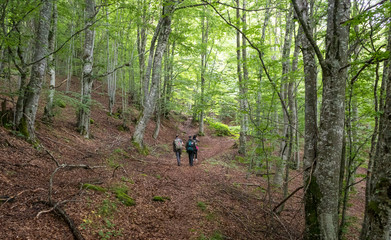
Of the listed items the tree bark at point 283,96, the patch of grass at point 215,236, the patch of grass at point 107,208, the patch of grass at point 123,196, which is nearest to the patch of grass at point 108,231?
the patch of grass at point 107,208

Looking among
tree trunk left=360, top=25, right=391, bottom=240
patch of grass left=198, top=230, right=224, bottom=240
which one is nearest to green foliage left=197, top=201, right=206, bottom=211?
patch of grass left=198, top=230, right=224, bottom=240

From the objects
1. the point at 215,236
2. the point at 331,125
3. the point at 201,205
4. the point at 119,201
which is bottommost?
the point at 215,236

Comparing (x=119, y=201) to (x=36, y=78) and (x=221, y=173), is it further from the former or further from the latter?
(x=221, y=173)

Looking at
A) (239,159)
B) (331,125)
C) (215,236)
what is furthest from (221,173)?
(331,125)

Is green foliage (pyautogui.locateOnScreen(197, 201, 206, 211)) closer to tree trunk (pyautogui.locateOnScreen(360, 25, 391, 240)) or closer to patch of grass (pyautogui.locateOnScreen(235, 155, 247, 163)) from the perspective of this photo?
tree trunk (pyautogui.locateOnScreen(360, 25, 391, 240))

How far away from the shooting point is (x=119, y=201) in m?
4.80

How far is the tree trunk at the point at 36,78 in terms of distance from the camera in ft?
19.7

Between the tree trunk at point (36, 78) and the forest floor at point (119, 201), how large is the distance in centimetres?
41

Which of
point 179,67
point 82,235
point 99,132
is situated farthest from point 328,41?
point 179,67

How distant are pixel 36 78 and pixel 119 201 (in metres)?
4.44

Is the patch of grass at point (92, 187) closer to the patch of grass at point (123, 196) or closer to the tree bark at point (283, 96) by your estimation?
the patch of grass at point (123, 196)

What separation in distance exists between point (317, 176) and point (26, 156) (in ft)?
21.6

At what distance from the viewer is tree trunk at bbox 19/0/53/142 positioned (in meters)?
6.00

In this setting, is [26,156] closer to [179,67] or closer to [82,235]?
[82,235]
